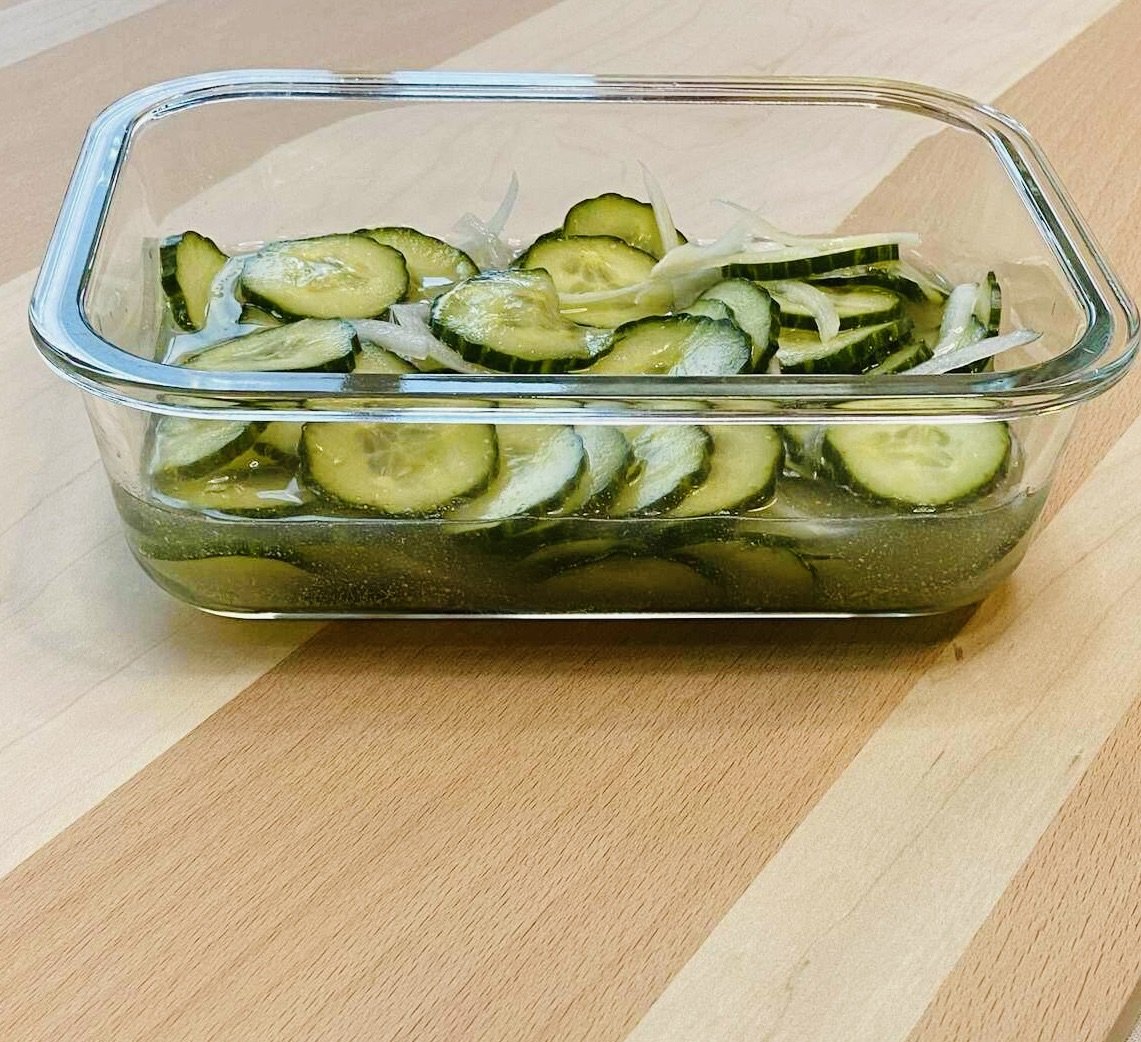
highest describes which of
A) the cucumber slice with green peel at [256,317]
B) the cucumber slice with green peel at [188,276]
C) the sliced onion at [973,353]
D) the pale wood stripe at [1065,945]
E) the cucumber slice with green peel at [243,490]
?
the cucumber slice with green peel at [188,276]

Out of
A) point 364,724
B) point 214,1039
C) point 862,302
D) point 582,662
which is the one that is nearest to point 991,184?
point 862,302

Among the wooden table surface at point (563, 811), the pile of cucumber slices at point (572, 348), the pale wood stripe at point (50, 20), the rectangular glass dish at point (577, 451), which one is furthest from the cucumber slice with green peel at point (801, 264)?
the pale wood stripe at point (50, 20)

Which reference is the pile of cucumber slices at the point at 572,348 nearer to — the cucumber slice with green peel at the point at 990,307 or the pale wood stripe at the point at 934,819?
the cucumber slice with green peel at the point at 990,307

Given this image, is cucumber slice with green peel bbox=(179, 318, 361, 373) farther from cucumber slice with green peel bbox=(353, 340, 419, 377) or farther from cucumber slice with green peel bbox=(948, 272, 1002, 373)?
cucumber slice with green peel bbox=(948, 272, 1002, 373)

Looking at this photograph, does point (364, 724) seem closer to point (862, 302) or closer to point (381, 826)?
point (381, 826)

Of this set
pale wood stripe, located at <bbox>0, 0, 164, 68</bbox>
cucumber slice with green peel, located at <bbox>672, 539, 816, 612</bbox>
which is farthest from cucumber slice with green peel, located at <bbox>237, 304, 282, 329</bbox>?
pale wood stripe, located at <bbox>0, 0, 164, 68</bbox>

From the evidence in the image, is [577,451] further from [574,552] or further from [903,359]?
[903,359]

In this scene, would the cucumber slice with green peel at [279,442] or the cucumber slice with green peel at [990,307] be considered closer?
the cucumber slice with green peel at [279,442]
